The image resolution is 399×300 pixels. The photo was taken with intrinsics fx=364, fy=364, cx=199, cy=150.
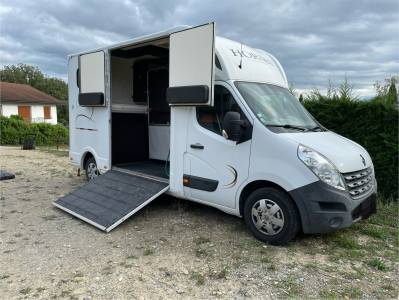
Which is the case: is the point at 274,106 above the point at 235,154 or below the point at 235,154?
above

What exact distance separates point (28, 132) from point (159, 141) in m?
19.9

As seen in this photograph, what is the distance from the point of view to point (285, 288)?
363 cm

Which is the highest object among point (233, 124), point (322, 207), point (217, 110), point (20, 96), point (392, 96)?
point (20, 96)

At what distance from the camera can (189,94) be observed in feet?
16.7

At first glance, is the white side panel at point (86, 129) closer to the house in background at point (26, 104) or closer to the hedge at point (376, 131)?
the hedge at point (376, 131)

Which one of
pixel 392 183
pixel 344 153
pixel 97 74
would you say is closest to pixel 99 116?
pixel 97 74

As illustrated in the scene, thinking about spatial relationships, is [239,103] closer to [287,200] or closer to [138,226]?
[287,200]

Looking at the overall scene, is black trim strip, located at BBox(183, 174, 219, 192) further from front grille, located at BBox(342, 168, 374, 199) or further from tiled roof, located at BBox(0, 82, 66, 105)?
tiled roof, located at BBox(0, 82, 66, 105)

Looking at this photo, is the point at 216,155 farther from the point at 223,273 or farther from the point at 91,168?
the point at 91,168

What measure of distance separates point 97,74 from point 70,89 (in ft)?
4.76

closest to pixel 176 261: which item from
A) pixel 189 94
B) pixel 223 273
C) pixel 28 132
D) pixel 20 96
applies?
pixel 223 273

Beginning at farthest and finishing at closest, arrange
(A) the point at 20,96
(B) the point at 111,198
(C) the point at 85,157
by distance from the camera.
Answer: (A) the point at 20,96
(C) the point at 85,157
(B) the point at 111,198

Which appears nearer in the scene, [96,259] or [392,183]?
[96,259]

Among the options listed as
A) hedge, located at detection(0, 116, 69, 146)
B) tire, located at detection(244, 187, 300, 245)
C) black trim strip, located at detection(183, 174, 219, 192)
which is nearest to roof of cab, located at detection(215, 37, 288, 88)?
black trim strip, located at detection(183, 174, 219, 192)
